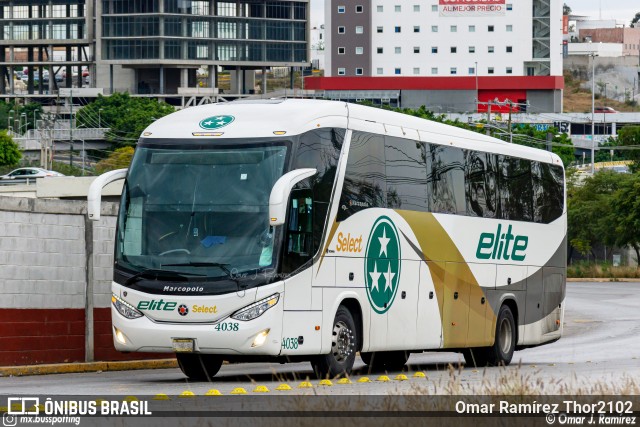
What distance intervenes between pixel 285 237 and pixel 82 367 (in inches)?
222

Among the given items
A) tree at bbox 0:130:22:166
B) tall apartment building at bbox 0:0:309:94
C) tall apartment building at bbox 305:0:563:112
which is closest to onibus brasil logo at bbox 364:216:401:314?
tree at bbox 0:130:22:166

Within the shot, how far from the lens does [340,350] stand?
18234mm

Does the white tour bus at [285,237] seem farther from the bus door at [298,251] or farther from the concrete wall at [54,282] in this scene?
the concrete wall at [54,282]

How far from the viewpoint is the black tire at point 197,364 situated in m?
18.6

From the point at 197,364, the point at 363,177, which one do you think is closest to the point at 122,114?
the point at 197,364

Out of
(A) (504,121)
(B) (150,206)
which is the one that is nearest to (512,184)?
(B) (150,206)

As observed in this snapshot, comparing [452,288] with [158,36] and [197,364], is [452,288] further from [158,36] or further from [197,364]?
[158,36]

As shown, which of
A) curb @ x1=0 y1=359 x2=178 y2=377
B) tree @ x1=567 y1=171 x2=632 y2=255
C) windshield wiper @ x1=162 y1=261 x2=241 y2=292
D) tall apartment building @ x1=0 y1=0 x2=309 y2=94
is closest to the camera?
windshield wiper @ x1=162 y1=261 x2=241 y2=292

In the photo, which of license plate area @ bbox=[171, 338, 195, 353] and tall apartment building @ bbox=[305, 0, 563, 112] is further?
tall apartment building @ bbox=[305, 0, 563, 112]

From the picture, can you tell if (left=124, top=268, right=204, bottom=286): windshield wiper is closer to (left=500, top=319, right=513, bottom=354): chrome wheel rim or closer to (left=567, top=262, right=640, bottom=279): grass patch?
(left=500, top=319, right=513, bottom=354): chrome wheel rim

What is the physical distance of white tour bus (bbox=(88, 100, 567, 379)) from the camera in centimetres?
1695

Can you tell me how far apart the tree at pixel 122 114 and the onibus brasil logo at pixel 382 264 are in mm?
135745

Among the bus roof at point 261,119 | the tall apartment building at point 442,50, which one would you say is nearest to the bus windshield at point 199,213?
the bus roof at point 261,119

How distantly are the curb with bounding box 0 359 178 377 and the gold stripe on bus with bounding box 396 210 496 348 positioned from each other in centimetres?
500
